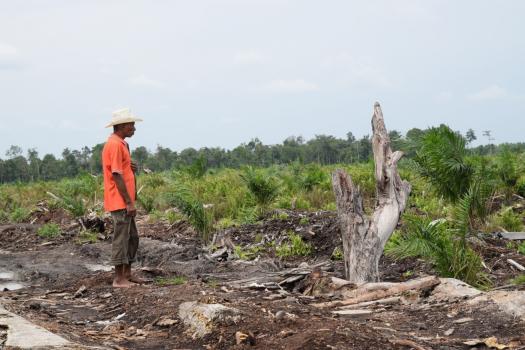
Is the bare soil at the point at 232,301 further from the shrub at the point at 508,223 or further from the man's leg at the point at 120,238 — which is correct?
the shrub at the point at 508,223

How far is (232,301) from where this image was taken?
254 inches

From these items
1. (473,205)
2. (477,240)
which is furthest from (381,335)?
(473,205)

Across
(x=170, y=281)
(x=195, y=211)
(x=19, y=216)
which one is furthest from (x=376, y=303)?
(x=19, y=216)

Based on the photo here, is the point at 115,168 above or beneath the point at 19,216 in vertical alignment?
above

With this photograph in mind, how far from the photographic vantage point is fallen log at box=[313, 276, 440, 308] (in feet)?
21.8

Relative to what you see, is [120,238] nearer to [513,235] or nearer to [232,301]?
[232,301]

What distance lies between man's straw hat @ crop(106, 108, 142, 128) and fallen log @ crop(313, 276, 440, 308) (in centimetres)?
297

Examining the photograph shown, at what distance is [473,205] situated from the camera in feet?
32.9

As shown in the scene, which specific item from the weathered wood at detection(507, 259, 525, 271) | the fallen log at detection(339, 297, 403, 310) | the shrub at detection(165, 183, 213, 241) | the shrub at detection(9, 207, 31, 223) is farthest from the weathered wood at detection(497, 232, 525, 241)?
the shrub at detection(9, 207, 31, 223)

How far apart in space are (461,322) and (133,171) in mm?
4175

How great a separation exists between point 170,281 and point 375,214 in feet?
8.39

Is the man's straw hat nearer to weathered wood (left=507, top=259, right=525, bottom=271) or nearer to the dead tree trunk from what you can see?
the dead tree trunk

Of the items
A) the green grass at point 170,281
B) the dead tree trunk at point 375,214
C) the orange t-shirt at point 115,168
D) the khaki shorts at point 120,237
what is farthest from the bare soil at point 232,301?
the orange t-shirt at point 115,168

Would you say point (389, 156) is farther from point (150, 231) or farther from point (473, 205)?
point (150, 231)
